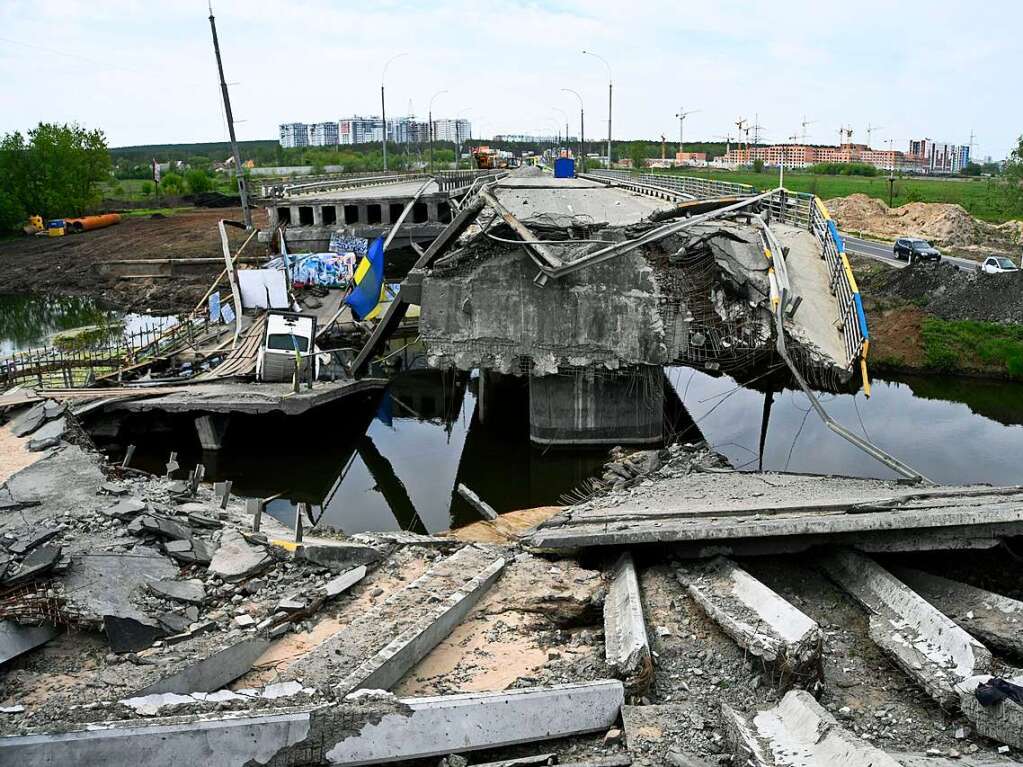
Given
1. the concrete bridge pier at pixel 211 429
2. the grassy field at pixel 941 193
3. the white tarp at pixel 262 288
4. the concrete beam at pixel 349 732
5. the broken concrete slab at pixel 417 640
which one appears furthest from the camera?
the grassy field at pixel 941 193

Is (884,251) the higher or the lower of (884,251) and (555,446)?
the higher

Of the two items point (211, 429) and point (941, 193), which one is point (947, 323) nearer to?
point (211, 429)

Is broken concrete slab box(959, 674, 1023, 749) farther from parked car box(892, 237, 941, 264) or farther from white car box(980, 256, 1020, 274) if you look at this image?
parked car box(892, 237, 941, 264)

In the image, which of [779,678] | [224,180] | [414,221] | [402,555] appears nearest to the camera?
[779,678]

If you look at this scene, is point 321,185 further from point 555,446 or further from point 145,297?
point 555,446

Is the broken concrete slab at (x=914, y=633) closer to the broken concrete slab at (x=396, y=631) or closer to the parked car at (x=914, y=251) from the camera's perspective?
the broken concrete slab at (x=396, y=631)

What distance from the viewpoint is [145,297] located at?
156 feet

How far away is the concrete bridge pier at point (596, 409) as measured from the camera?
20844 millimetres

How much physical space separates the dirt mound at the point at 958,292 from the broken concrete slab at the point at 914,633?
24.7 metres

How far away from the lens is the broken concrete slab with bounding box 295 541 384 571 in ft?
35.6

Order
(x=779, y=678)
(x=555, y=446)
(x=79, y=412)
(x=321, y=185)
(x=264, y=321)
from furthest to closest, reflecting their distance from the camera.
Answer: (x=321, y=185), (x=264, y=321), (x=555, y=446), (x=79, y=412), (x=779, y=678)

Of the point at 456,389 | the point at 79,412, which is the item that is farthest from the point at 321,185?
the point at 79,412

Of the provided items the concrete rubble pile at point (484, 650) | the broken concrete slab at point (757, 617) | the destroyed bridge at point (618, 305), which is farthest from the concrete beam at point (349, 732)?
the destroyed bridge at point (618, 305)

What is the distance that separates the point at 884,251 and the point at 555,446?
95.3 feet
